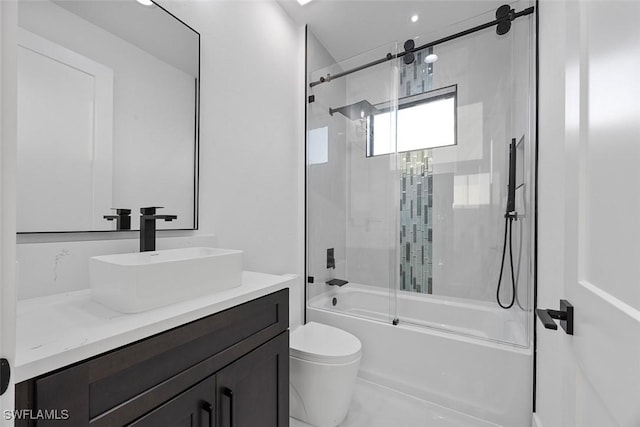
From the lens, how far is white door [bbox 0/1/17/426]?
346 millimetres

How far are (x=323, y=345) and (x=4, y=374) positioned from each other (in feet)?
4.66

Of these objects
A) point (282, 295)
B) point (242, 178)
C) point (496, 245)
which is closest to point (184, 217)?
point (242, 178)

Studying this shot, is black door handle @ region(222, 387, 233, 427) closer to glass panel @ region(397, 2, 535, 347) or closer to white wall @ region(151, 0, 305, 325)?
white wall @ region(151, 0, 305, 325)

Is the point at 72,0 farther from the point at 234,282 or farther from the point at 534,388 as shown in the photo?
the point at 534,388

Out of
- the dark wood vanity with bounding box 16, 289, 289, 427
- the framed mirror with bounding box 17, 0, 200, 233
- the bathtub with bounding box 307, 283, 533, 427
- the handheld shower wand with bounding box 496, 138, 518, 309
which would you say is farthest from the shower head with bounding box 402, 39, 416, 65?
the dark wood vanity with bounding box 16, 289, 289, 427

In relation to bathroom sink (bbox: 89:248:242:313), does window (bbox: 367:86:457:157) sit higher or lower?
higher

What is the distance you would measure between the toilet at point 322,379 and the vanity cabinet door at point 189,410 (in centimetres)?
70

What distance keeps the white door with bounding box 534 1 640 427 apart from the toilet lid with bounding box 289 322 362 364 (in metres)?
0.92

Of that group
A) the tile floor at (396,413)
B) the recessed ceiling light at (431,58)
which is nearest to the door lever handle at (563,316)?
the tile floor at (396,413)

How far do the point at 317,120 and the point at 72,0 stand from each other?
5.59ft

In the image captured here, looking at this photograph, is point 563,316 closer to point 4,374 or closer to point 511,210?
point 4,374

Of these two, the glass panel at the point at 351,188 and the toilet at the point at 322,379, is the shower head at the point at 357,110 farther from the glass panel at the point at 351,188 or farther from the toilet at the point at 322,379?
the toilet at the point at 322,379

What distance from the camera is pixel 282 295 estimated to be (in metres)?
1.19

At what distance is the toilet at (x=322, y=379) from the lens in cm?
146
